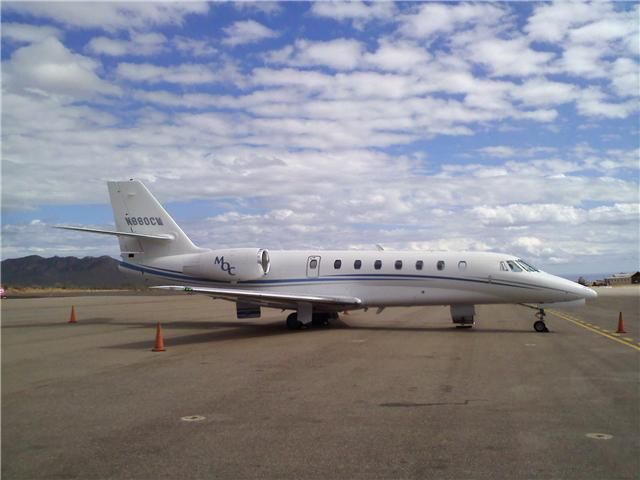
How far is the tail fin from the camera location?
26.2 m

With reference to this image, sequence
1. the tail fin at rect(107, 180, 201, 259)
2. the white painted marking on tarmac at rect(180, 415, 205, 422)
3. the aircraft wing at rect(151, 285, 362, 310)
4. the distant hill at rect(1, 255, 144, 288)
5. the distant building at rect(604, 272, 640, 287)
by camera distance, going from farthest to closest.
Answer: the distant building at rect(604, 272, 640, 287)
the distant hill at rect(1, 255, 144, 288)
the tail fin at rect(107, 180, 201, 259)
the aircraft wing at rect(151, 285, 362, 310)
the white painted marking on tarmac at rect(180, 415, 205, 422)

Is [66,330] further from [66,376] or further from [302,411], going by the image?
[302,411]

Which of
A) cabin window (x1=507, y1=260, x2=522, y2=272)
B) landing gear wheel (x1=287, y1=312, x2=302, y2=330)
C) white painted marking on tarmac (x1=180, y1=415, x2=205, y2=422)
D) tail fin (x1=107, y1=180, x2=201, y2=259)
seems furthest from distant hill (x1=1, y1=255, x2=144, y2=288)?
white painted marking on tarmac (x1=180, y1=415, x2=205, y2=422)

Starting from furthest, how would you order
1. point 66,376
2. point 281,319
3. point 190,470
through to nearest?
1. point 281,319
2. point 66,376
3. point 190,470

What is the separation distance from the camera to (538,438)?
7605 mm

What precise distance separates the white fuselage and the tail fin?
0.89 metres

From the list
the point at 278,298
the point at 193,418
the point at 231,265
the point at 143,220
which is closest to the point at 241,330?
the point at 278,298

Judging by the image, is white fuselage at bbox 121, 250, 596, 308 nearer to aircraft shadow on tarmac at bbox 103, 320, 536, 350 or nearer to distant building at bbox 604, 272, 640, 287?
aircraft shadow on tarmac at bbox 103, 320, 536, 350

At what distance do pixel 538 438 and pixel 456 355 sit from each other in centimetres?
774

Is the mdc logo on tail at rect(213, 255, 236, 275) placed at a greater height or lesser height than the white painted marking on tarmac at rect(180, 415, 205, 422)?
greater

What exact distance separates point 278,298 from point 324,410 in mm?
12724

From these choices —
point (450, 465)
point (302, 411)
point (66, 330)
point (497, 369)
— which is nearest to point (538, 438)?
point (450, 465)

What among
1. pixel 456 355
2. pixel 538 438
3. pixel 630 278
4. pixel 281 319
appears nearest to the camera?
pixel 538 438

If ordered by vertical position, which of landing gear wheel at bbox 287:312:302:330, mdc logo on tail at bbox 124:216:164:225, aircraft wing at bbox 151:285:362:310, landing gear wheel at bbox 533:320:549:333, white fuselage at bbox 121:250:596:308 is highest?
mdc logo on tail at bbox 124:216:164:225
